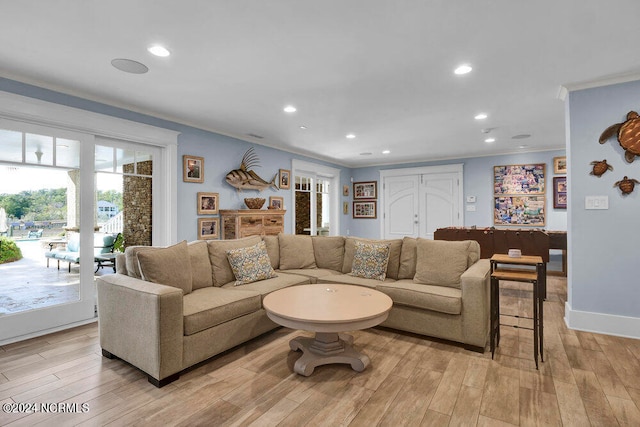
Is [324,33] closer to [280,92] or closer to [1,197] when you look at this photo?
[280,92]

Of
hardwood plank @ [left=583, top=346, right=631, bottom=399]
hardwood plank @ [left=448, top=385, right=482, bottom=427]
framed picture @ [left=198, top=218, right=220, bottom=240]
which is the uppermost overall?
framed picture @ [left=198, top=218, right=220, bottom=240]

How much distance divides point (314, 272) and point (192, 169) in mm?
2153

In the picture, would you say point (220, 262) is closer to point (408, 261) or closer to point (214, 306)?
point (214, 306)

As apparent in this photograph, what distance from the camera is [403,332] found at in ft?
9.98

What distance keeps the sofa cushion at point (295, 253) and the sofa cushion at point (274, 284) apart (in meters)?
0.31

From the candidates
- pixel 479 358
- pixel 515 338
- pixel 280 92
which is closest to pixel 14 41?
pixel 280 92

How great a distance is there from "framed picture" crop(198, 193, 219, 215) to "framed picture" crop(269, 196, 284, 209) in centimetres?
118

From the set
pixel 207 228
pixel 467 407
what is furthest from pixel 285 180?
pixel 467 407

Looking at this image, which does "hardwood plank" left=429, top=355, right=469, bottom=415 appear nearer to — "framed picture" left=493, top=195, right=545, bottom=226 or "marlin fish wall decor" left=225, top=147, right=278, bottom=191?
"marlin fish wall decor" left=225, top=147, right=278, bottom=191

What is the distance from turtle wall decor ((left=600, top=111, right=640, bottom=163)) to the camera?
9.43 feet

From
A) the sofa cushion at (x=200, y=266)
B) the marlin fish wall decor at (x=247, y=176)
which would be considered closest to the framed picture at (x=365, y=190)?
the marlin fish wall decor at (x=247, y=176)

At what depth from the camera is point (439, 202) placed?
712cm

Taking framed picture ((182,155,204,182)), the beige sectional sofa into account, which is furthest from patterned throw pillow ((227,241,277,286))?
framed picture ((182,155,204,182))

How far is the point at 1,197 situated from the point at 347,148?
15.4ft
